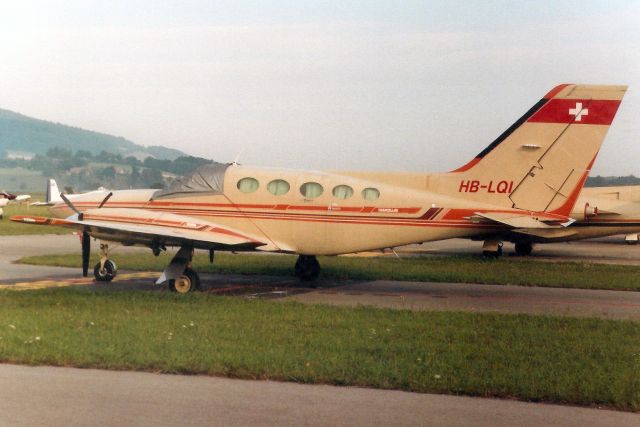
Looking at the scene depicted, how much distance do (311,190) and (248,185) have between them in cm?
169

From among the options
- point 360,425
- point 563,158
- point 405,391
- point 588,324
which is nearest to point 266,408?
point 360,425

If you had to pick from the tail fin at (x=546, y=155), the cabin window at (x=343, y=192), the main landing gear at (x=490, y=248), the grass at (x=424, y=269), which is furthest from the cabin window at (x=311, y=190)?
the main landing gear at (x=490, y=248)

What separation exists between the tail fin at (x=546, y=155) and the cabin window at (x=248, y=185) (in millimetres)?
4573

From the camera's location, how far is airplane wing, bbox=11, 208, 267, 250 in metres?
17.5

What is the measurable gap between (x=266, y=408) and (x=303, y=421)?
622 millimetres

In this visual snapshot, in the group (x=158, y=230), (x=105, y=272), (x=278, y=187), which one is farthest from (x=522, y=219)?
(x=105, y=272)

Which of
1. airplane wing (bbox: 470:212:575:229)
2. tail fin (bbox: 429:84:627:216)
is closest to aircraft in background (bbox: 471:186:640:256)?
tail fin (bbox: 429:84:627:216)

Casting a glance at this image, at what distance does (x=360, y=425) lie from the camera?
754cm

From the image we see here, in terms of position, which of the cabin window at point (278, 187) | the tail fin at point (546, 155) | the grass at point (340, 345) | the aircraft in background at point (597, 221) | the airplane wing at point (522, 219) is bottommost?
the grass at point (340, 345)

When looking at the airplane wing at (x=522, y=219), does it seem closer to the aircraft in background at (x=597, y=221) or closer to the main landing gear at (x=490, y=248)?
the main landing gear at (x=490, y=248)

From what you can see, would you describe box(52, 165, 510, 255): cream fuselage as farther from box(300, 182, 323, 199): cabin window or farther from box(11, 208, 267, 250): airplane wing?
box(11, 208, 267, 250): airplane wing

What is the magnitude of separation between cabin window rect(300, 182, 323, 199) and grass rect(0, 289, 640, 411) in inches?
148

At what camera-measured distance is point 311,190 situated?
61.4 ft

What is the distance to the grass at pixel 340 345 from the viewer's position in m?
9.50
